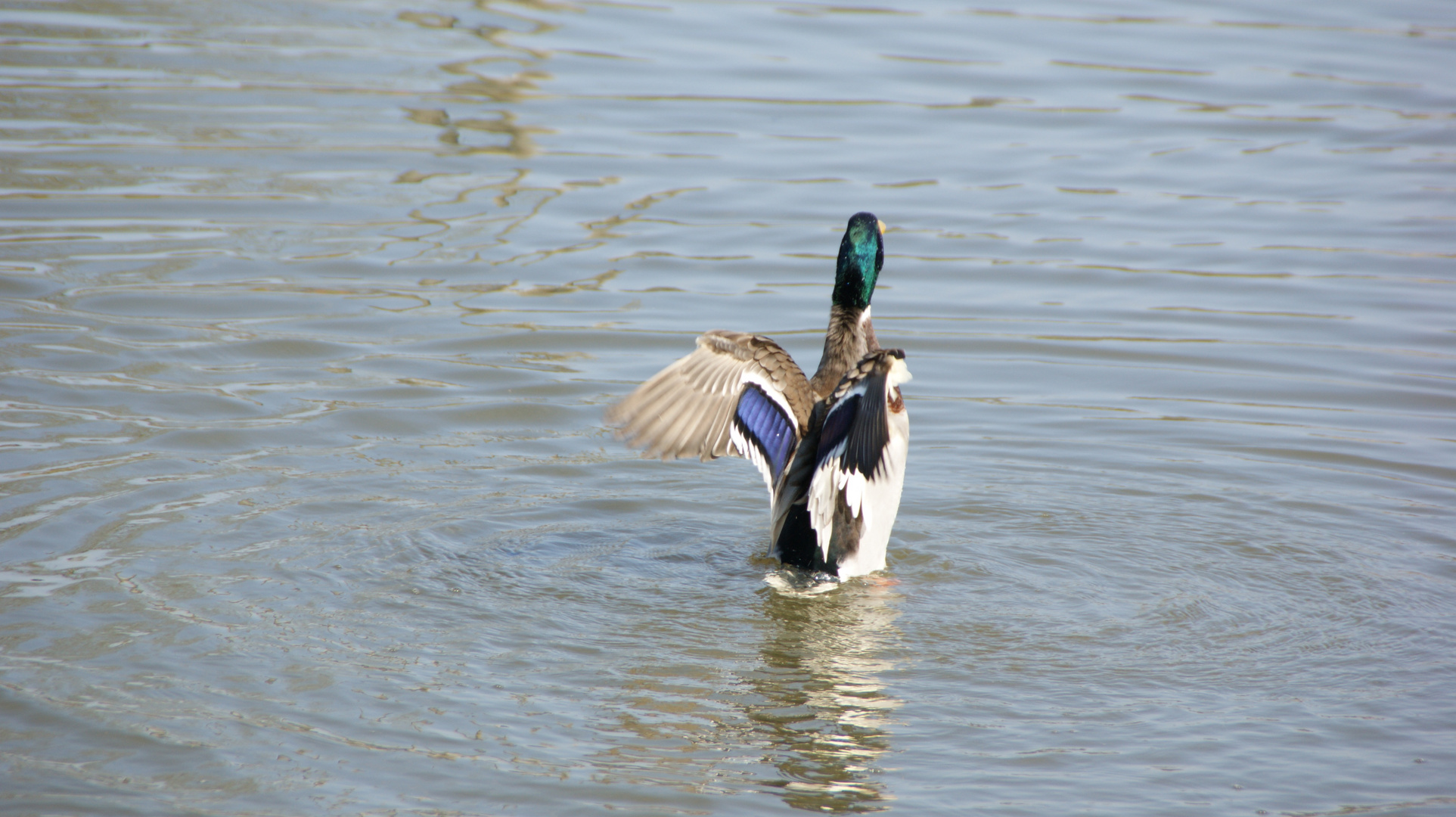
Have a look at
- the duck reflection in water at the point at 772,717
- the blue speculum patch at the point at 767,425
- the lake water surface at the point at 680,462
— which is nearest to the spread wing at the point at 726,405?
the blue speculum patch at the point at 767,425

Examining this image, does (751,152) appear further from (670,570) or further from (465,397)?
(670,570)

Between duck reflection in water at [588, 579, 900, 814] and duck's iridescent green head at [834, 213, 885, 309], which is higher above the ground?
duck's iridescent green head at [834, 213, 885, 309]

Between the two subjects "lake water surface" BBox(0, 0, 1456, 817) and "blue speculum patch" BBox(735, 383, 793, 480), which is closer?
"lake water surface" BBox(0, 0, 1456, 817)

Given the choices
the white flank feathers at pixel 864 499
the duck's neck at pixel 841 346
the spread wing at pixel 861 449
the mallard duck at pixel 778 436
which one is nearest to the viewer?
the spread wing at pixel 861 449

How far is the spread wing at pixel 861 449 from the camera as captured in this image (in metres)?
4.72

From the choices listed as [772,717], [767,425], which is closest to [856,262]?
[767,425]

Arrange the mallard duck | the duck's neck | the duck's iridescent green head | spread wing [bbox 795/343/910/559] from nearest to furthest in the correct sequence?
spread wing [bbox 795/343/910/559] < the mallard duck < the duck's neck < the duck's iridescent green head

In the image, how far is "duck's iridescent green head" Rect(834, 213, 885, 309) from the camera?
587 centimetres

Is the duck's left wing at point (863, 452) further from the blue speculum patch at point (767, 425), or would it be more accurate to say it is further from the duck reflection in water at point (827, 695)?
the duck reflection in water at point (827, 695)

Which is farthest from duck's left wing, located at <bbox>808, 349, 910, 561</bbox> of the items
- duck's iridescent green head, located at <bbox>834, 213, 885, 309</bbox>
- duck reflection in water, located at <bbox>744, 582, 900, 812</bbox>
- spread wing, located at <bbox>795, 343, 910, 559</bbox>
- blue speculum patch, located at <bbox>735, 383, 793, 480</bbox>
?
duck's iridescent green head, located at <bbox>834, 213, 885, 309</bbox>

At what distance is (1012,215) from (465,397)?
4.87m

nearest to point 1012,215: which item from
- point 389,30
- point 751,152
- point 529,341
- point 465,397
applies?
point 751,152

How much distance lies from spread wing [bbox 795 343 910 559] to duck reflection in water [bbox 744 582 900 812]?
0.32 meters

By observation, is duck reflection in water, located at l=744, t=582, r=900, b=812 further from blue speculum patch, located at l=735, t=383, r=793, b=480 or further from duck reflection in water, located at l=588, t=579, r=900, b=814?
blue speculum patch, located at l=735, t=383, r=793, b=480
